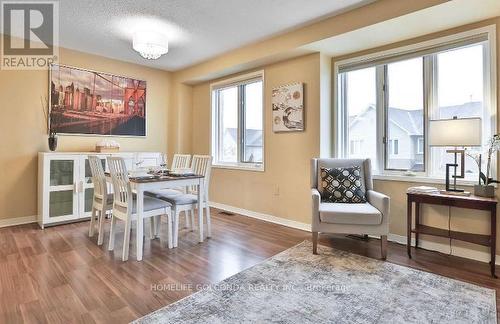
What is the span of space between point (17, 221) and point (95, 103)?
1974 millimetres

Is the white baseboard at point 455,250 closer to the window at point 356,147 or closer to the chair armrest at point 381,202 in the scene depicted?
the chair armrest at point 381,202

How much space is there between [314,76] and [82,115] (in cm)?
350

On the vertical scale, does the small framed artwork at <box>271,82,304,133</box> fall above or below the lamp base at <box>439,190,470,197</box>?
above

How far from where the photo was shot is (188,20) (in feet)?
10.4

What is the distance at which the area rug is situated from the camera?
1.73 meters

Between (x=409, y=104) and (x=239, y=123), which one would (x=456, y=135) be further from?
(x=239, y=123)

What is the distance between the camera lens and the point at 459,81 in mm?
2838

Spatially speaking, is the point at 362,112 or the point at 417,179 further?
the point at 362,112

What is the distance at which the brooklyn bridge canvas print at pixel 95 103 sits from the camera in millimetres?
4031

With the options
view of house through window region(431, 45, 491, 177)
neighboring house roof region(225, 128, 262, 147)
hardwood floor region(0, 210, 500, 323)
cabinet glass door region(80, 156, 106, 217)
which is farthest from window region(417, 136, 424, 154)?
cabinet glass door region(80, 156, 106, 217)

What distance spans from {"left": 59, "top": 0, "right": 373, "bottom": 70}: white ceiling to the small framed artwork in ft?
2.42

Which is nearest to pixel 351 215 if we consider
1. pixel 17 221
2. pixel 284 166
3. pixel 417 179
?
pixel 417 179

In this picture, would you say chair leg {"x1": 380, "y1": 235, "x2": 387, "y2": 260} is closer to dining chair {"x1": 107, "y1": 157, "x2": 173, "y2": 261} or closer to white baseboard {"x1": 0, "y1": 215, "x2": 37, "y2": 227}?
dining chair {"x1": 107, "y1": 157, "x2": 173, "y2": 261}

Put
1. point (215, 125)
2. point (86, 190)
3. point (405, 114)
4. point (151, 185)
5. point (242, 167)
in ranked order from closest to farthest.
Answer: point (151, 185) < point (405, 114) < point (86, 190) < point (242, 167) < point (215, 125)
